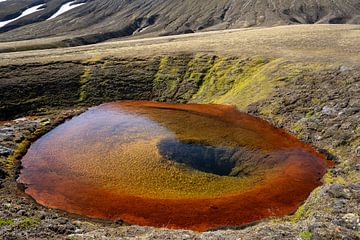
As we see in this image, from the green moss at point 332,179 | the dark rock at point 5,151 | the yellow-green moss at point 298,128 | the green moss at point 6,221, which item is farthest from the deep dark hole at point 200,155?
the dark rock at point 5,151

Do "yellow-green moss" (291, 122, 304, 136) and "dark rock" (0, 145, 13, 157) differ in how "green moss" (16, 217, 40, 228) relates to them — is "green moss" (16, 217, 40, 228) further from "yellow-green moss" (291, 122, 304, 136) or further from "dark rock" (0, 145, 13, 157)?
"yellow-green moss" (291, 122, 304, 136)

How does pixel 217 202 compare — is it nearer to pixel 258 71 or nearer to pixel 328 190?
pixel 328 190

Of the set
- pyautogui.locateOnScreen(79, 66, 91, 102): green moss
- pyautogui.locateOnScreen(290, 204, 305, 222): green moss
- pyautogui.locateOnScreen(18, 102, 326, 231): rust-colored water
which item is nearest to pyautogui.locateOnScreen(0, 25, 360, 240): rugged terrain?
pyautogui.locateOnScreen(290, 204, 305, 222): green moss

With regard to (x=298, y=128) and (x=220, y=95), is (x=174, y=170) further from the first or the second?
(x=220, y=95)

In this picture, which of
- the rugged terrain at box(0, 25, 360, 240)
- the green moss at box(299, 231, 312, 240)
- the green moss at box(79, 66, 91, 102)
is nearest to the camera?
the green moss at box(299, 231, 312, 240)

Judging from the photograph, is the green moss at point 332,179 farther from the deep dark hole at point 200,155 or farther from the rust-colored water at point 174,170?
the deep dark hole at point 200,155

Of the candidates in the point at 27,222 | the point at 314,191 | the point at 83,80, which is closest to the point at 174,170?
the point at 314,191
